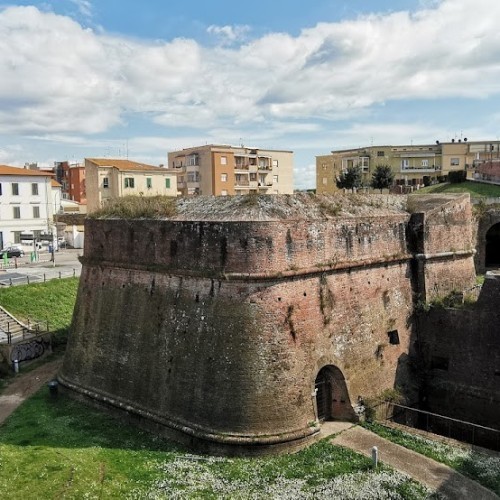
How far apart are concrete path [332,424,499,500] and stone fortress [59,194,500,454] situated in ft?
3.60

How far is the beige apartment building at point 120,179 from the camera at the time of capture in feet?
176

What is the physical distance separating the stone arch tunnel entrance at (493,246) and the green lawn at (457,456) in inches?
888

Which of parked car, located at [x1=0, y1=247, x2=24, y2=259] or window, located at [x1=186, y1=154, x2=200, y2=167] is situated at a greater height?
window, located at [x1=186, y1=154, x2=200, y2=167]

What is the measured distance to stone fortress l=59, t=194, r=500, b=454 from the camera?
15.7 meters

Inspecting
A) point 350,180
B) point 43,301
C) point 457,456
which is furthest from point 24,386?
point 350,180

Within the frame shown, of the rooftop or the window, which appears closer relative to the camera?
the rooftop

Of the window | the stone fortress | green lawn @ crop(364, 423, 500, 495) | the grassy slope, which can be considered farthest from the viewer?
the window

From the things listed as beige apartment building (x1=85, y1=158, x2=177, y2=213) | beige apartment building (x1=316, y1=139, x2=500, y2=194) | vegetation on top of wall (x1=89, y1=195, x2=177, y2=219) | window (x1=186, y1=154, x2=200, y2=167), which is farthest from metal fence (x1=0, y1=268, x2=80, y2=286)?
beige apartment building (x1=316, y1=139, x2=500, y2=194)

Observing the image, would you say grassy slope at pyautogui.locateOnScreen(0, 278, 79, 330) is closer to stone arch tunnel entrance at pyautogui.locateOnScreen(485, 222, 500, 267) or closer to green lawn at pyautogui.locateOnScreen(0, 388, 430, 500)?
green lawn at pyautogui.locateOnScreen(0, 388, 430, 500)

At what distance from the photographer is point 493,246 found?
3594 cm

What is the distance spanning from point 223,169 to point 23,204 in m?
22.7

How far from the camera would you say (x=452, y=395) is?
62.6ft

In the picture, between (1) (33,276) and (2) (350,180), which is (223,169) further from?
(1) (33,276)

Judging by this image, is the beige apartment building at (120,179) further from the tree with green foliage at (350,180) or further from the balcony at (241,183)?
the tree with green foliage at (350,180)
